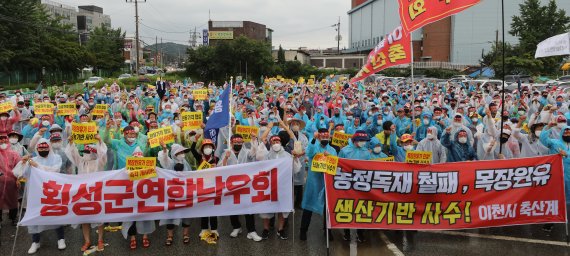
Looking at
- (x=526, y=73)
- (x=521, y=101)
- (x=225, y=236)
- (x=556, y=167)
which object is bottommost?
(x=225, y=236)

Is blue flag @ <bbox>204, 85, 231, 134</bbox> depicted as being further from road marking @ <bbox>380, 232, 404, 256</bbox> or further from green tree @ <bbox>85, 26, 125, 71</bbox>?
green tree @ <bbox>85, 26, 125, 71</bbox>

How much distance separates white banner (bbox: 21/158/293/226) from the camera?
5.90 m

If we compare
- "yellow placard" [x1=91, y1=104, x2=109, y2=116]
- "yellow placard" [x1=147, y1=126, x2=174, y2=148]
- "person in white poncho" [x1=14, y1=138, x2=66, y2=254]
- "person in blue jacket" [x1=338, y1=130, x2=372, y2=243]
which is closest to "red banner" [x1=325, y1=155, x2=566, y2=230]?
"person in blue jacket" [x1=338, y1=130, x2=372, y2=243]

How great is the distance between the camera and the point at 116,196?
607cm

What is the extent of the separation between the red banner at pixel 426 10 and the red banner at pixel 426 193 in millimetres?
2801

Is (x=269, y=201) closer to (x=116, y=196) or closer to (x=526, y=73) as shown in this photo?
(x=116, y=196)

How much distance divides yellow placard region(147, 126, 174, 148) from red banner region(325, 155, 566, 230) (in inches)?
96.3

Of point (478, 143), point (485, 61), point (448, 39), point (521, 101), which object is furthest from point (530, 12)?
point (478, 143)

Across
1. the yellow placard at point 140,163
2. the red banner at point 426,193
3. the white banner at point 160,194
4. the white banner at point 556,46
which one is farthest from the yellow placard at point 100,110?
the white banner at point 556,46

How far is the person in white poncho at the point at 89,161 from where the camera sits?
6250mm

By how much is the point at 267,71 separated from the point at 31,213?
135 ft

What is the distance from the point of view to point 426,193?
6121 mm

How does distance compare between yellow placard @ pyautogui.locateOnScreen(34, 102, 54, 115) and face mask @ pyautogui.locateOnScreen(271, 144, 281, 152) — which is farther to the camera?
yellow placard @ pyautogui.locateOnScreen(34, 102, 54, 115)

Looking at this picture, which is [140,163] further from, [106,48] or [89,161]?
[106,48]
